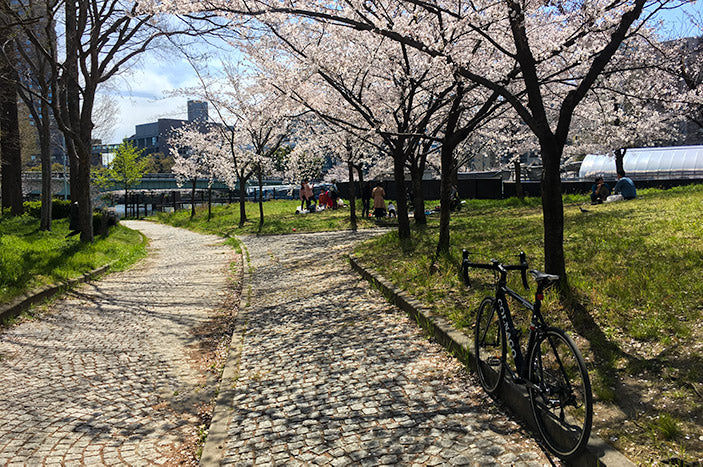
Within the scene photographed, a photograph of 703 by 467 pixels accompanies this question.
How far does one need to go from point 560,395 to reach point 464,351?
181 centimetres

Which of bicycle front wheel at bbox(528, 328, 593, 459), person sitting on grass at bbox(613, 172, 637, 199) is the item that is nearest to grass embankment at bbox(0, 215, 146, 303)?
bicycle front wheel at bbox(528, 328, 593, 459)

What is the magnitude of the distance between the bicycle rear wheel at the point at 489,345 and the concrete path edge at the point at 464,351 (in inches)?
7.2

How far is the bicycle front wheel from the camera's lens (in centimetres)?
293

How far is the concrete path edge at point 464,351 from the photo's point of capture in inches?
→ 112

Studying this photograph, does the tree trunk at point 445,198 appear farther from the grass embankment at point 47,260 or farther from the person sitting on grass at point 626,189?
the person sitting on grass at point 626,189

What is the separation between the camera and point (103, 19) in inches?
548

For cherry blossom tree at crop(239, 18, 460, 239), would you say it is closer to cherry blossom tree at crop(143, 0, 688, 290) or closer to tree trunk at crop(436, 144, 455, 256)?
cherry blossom tree at crop(143, 0, 688, 290)

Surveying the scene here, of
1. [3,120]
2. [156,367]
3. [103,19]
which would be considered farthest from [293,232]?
[156,367]

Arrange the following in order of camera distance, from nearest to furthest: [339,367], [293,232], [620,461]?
1. [620,461]
2. [339,367]
3. [293,232]

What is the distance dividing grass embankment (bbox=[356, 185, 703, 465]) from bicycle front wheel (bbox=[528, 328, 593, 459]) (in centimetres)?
21

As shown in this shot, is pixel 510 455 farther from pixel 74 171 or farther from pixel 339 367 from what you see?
pixel 74 171

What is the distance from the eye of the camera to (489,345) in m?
4.43

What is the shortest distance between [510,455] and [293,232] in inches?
724

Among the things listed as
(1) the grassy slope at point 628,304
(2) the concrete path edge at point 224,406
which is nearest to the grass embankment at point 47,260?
(2) the concrete path edge at point 224,406
